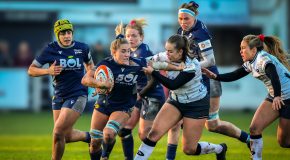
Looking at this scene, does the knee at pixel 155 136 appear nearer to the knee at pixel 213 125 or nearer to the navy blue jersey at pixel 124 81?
the navy blue jersey at pixel 124 81

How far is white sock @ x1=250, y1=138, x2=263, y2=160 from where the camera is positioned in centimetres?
1163

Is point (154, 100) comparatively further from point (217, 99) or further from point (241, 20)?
point (241, 20)

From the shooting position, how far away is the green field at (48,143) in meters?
13.6

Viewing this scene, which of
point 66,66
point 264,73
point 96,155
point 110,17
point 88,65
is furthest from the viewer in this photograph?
point 110,17

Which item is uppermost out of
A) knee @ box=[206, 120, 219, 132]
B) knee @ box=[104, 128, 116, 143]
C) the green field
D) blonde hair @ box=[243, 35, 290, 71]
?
blonde hair @ box=[243, 35, 290, 71]

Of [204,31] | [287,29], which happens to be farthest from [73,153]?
[287,29]

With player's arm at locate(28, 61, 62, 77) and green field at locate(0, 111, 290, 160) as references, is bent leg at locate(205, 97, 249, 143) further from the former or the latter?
player's arm at locate(28, 61, 62, 77)

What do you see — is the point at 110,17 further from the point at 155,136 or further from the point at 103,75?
the point at 155,136

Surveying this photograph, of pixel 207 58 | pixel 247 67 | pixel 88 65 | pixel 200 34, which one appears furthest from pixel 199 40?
pixel 88 65

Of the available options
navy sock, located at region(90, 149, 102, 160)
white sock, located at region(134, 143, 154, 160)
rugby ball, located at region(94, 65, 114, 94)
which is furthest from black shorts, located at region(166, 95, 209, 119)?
navy sock, located at region(90, 149, 102, 160)

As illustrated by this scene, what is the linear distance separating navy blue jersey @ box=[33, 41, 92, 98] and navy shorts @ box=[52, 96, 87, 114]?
6cm

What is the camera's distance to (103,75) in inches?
444

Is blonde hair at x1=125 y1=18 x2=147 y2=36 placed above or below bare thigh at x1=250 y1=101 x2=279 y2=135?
above

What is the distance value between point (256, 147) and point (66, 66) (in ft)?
10.3
